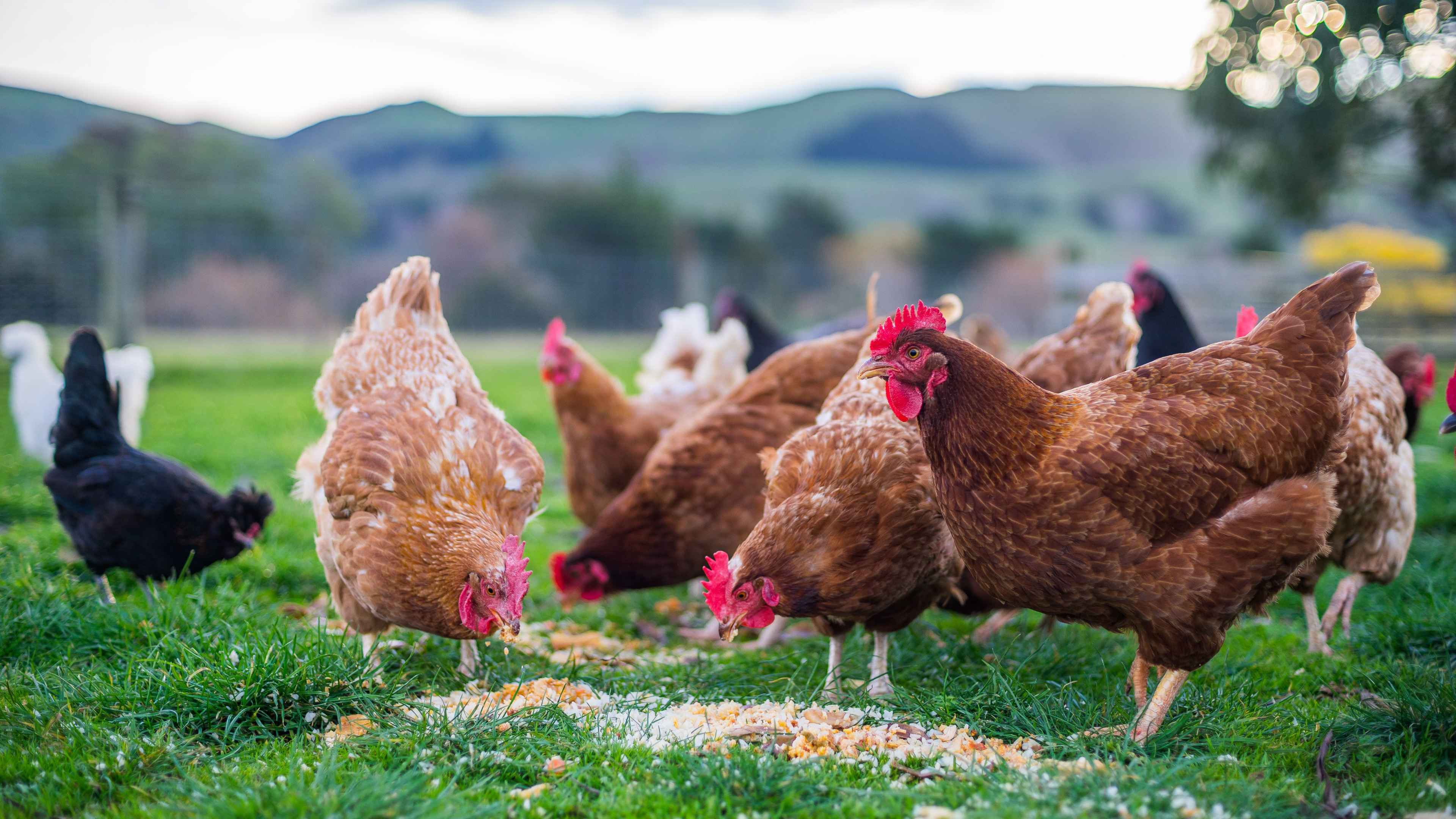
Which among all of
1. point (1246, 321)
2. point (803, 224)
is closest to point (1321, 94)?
point (1246, 321)

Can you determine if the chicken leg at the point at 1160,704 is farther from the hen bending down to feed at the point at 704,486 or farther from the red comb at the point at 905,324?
the hen bending down to feed at the point at 704,486

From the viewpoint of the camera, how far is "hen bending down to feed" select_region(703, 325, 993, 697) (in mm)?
3176

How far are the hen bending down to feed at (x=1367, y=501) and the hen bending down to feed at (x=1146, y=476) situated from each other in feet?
3.67

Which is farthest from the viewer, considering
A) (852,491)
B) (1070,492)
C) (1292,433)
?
(852,491)

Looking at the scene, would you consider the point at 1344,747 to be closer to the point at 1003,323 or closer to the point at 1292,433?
the point at 1292,433

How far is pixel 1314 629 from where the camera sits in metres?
4.04

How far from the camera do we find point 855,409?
12.1 ft

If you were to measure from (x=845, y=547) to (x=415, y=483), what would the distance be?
1.66m

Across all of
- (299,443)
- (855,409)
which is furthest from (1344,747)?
(299,443)

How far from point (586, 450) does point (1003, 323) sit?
72.1 ft

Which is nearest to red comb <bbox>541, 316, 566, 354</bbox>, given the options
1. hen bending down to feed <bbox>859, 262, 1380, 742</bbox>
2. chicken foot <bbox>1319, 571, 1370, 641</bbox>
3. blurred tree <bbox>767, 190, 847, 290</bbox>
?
hen bending down to feed <bbox>859, 262, 1380, 742</bbox>

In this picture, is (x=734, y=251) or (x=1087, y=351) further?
(x=734, y=251)

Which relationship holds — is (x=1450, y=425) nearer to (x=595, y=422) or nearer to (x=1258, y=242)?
(x=595, y=422)

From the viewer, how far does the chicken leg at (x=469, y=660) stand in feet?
11.7
